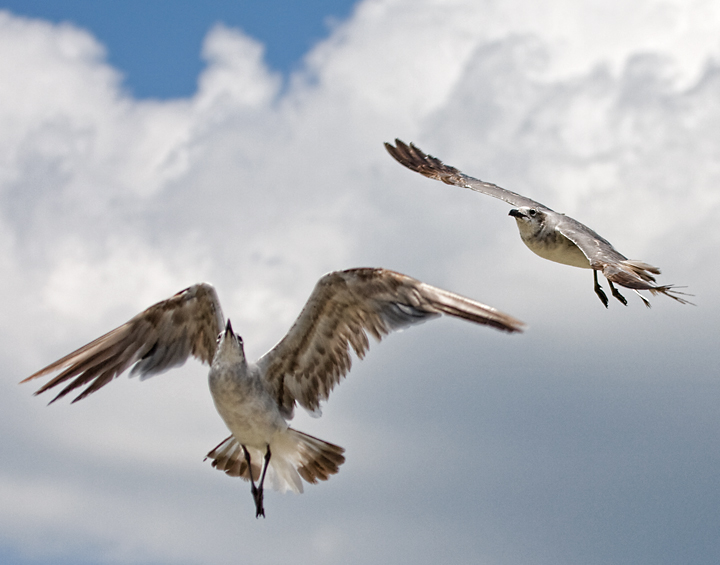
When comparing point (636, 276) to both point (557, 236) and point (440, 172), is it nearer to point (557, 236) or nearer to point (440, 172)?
point (557, 236)

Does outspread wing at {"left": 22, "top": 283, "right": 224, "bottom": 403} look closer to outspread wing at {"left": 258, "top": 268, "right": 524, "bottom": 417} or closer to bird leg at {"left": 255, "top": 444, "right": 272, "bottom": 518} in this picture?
outspread wing at {"left": 258, "top": 268, "right": 524, "bottom": 417}


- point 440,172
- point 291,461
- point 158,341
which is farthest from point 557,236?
point 158,341

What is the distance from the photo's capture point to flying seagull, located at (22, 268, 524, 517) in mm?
10523

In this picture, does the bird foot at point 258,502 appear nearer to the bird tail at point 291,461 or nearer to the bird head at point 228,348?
the bird tail at point 291,461

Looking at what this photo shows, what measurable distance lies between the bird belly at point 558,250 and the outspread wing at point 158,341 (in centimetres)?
520

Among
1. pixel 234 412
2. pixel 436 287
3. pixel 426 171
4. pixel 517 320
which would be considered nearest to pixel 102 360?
pixel 234 412

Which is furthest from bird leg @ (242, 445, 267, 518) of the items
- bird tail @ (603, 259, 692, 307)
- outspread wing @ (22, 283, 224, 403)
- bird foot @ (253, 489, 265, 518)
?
bird tail @ (603, 259, 692, 307)

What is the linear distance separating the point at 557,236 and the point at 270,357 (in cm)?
496

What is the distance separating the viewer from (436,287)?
999 centimetres

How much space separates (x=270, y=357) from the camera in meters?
11.5

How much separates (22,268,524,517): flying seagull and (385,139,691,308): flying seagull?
241cm

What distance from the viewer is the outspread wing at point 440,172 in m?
16.3

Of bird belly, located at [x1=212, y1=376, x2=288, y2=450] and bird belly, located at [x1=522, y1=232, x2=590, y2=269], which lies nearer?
bird belly, located at [x1=212, y1=376, x2=288, y2=450]

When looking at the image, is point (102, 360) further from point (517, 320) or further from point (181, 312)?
point (517, 320)
